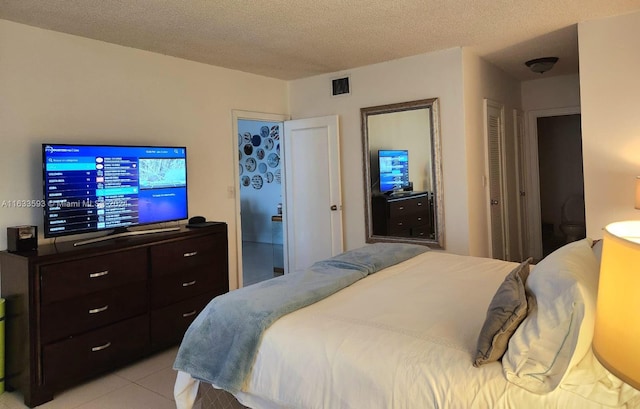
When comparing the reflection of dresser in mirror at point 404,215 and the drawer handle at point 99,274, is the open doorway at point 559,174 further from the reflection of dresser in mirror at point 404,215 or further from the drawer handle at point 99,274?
the drawer handle at point 99,274

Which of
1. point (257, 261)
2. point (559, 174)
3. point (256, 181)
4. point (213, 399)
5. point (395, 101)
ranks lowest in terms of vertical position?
point (213, 399)

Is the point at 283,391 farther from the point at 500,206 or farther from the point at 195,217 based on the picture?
the point at 500,206

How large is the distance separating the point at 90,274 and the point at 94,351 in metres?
0.52

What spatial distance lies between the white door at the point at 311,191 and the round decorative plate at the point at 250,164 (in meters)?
3.17

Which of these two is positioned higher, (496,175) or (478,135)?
(478,135)

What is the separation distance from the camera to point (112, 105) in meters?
3.63

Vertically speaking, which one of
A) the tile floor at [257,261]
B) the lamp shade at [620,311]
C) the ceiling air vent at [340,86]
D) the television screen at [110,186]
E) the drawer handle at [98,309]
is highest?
the ceiling air vent at [340,86]

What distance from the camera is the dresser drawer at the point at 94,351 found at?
274cm

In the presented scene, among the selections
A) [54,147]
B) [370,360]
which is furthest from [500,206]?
[54,147]

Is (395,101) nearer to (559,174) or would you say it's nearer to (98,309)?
(98,309)

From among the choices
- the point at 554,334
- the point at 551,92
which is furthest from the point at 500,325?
the point at 551,92

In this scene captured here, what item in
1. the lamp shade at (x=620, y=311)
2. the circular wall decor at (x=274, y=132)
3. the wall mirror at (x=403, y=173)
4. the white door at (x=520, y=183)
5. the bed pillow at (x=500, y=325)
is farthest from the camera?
the circular wall decor at (x=274, y=132)

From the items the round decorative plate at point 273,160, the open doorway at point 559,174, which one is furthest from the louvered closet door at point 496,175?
the round decorative plate at point 273,160

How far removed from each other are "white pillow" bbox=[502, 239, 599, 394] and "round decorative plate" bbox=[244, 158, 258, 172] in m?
7.21
